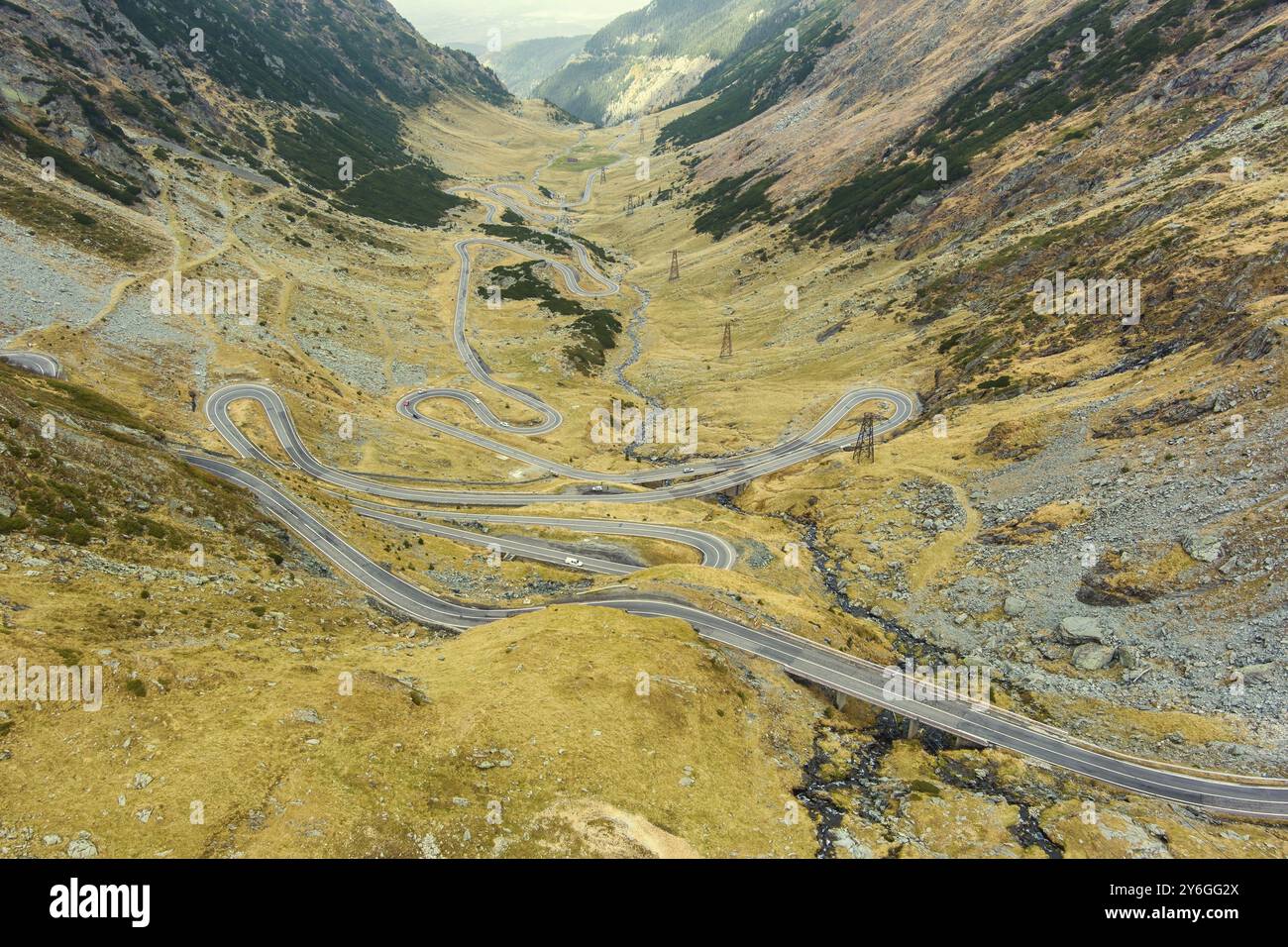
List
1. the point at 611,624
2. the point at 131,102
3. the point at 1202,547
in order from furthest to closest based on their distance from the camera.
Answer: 1. the point at 131,102
2. the point at 1202,547
3. the point at 611,624

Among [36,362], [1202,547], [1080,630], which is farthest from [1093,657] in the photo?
[36,362]

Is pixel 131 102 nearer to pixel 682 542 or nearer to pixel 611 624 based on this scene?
pixel 682 542

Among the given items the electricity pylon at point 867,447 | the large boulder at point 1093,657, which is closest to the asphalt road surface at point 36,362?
the electricity pylon at point 867,447

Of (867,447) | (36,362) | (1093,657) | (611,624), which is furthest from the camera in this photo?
(867,447)

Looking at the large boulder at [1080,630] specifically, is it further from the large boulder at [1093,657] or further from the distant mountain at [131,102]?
the distant mountain at [131,102]

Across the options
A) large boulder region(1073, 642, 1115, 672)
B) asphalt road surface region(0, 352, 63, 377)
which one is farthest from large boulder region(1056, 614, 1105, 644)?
asphalt road surface region(0, 352, 63, 377)

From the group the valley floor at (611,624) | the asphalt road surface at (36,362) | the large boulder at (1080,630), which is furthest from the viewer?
the asphalt road surface at (36,362)

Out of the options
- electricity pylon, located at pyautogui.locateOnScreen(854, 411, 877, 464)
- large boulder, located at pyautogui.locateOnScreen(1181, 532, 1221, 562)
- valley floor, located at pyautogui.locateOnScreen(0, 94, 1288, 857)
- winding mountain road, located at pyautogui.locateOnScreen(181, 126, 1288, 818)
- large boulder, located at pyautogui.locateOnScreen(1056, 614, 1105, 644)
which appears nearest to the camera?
valley floor, located at pyautogui.locateOnScreen(0, 94, 1288, 857)

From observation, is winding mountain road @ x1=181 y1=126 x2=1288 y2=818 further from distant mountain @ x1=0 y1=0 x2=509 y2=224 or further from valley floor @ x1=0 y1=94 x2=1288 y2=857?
distant mountain @ x1=0 y1=0 x2=509 y2=224

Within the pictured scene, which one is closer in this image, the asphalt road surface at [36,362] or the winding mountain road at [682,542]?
the winding mountain road at [682,542]

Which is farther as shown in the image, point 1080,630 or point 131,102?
point 131,102

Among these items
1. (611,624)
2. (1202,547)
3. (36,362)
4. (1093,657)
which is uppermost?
(36,362)
